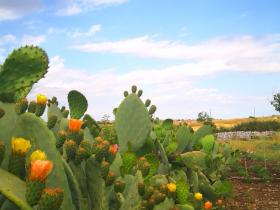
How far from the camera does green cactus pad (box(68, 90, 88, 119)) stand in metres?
3.76

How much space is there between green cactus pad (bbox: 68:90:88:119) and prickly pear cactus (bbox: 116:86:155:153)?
40 centimetres

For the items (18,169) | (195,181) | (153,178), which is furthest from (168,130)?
(18,169)

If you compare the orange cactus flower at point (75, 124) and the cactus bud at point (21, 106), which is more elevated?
the cactus bud at point (21, 106)

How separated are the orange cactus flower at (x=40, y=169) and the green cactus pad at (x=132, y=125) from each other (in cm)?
243

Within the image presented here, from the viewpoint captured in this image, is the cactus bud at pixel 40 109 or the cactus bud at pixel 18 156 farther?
the cactus bud at pixel 40 109

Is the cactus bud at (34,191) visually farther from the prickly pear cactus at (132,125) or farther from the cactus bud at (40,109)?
the prickly pear cactus at (132,125)

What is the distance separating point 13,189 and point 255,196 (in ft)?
30.4

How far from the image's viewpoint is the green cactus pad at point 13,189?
5.34ft

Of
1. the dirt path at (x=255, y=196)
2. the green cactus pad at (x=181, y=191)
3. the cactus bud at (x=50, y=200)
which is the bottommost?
the dirt path at (x=255, y=196)

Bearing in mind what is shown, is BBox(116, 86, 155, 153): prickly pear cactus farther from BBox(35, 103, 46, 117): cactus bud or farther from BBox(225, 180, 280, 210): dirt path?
BBox(225, 180, 280, 210): dirt path

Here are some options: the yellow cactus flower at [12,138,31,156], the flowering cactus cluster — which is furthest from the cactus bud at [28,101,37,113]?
the yellow cactus flower at [12,138,31,156]

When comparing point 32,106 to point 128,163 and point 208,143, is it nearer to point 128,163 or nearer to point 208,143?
point 128,163

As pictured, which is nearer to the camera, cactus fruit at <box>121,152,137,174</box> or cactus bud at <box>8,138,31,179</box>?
cactus bud at <box>8,138,31,179</box>

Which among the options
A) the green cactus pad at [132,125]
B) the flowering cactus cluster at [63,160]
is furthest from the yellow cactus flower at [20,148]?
the green cactus pad at [132,125]
